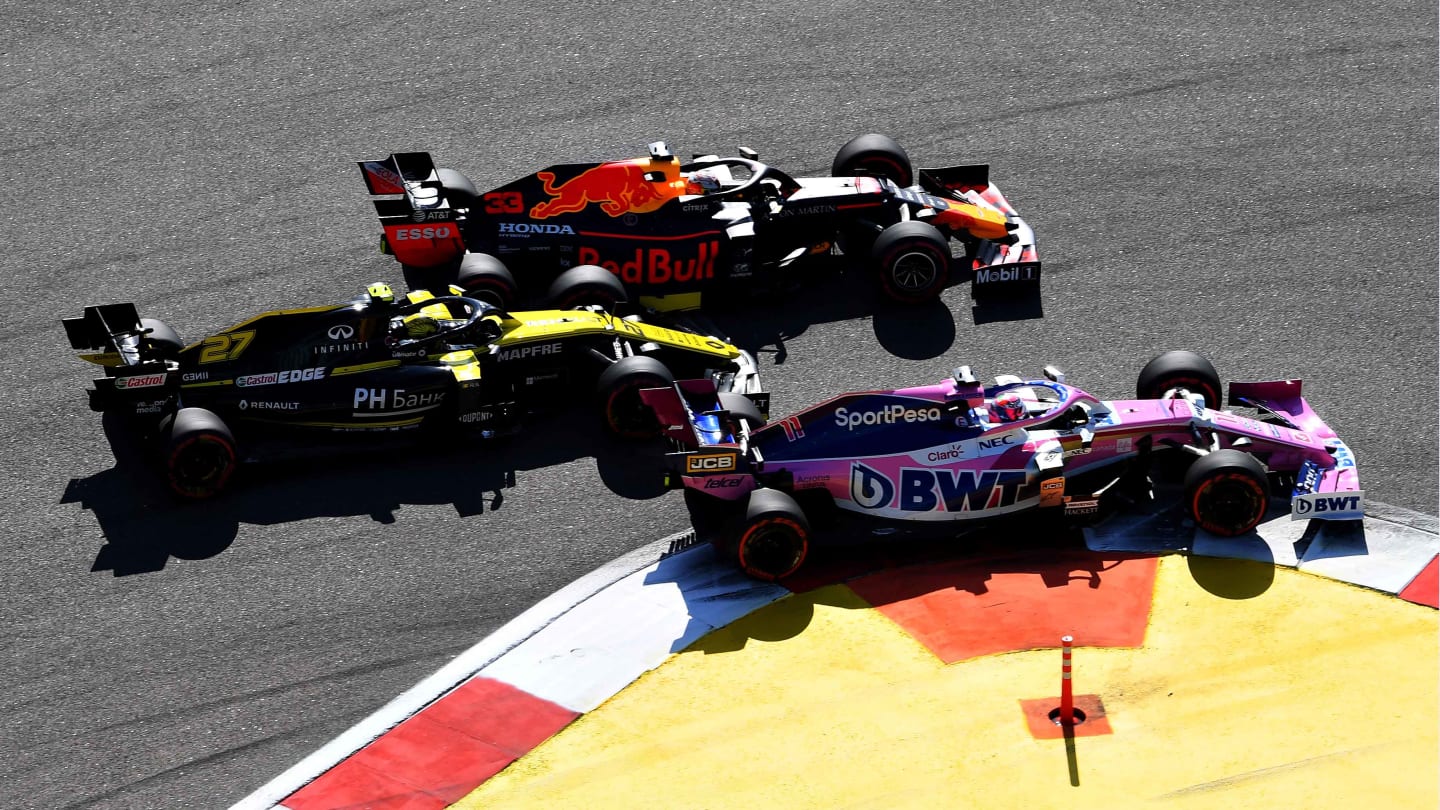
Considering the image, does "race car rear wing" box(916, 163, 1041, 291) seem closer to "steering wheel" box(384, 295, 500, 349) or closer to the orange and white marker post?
"steering wheel" box(384, 295, 500, 349)

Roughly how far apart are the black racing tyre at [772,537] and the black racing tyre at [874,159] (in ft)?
23.0

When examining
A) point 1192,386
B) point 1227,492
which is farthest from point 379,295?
point 1227,492

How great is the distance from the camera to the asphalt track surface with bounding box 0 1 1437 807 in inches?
620

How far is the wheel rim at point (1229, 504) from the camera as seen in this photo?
16.3 meters

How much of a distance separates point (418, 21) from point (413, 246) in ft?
21.9

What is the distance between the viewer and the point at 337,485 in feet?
57.8

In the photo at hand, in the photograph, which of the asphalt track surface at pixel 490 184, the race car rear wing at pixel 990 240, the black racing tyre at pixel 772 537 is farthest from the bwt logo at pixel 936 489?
the race car rear wing at pixel 990 240

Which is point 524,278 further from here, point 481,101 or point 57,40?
point 57,40

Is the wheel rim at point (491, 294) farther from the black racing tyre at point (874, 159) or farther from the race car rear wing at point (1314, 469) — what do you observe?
the race car rear wing at point (1314, 469)

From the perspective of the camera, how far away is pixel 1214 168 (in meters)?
22.8

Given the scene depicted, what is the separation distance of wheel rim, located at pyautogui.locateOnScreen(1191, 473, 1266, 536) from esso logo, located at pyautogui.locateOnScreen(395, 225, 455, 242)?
363 inches

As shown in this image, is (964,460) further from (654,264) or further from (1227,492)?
(654,264)

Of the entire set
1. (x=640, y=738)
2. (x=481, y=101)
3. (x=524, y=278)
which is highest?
(x=481, y=101)

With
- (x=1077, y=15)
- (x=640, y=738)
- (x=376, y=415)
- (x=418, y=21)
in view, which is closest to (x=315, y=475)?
(x=376, y=415)
